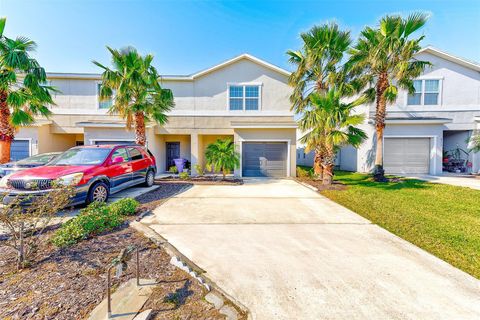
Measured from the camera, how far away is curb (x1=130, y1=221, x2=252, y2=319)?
7.78ft

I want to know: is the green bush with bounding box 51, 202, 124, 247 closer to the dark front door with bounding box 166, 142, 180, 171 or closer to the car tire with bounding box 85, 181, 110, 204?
the car tire with bounding box 85, 181, 110, 204

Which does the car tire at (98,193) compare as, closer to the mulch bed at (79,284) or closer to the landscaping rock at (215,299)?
the mulch bed at (79,284)

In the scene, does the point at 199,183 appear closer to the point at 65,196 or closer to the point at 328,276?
the point at 65,196

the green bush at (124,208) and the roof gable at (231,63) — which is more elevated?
the roof gable at (231,63)

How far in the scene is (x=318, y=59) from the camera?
10.5 metres

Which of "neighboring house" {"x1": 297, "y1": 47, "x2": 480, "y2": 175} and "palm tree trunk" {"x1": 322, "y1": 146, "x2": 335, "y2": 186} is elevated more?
"neighboring house" {"x1": 297, "y1": 47, "x2": 480, "y2": 175}

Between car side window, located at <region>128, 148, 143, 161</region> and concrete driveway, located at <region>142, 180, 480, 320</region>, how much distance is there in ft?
10.4

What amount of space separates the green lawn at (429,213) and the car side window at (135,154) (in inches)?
307

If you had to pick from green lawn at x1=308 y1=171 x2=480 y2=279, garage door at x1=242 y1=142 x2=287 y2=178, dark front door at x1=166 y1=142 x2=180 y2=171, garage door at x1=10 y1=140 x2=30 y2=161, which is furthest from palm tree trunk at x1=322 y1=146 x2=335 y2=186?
garage door at x1=10 y1=140 x2=30 y2=161

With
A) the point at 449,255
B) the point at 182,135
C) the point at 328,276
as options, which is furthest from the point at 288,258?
the point at 182,135

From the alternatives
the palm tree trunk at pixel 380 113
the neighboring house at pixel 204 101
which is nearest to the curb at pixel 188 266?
the neighboring house at pixel 204 101

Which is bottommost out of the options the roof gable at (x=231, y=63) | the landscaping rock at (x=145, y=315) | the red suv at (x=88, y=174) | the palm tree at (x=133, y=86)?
the landscaping rock at (x=145, y=315)

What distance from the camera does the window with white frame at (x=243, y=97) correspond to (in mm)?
13133

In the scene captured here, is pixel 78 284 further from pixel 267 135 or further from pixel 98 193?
pixel 267 135
